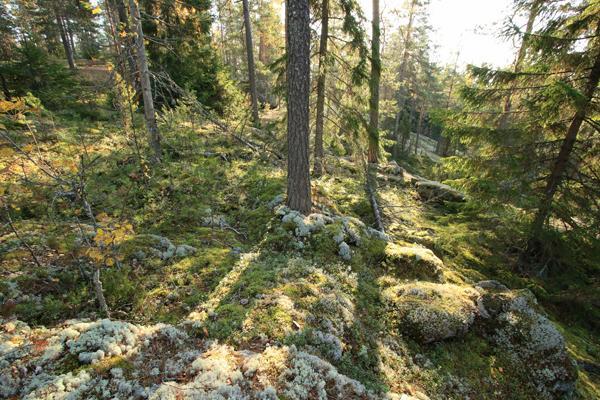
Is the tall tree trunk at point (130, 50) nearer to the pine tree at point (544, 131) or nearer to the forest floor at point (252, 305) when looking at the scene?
the forest floor at point (252, 305)

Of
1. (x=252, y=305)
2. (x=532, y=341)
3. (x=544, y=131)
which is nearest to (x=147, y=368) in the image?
(x=252, y=305)

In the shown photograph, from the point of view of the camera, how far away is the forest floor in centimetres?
308

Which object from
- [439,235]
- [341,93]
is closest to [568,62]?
[439,235]

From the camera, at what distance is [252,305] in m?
4.39

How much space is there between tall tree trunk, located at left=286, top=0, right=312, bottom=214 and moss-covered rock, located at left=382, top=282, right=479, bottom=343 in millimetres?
2993

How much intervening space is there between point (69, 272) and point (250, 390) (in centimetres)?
323

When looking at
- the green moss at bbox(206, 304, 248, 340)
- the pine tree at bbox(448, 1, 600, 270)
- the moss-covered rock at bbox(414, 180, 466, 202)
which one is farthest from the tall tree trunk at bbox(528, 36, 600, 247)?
the green moss at bbox(206, 304, 248, 340)

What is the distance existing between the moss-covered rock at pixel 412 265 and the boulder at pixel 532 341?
3.50ft

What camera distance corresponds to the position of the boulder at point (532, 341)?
15.9ft

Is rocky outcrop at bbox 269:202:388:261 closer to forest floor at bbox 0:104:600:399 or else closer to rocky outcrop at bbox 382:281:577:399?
forest floor at bbox 0:104:600:399

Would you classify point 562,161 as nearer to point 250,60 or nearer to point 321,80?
point 321,80

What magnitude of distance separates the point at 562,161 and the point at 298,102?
7.01 meters

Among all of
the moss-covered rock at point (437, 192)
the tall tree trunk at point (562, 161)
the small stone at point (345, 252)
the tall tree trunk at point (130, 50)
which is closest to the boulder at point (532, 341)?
the small stone at point (345, 252)

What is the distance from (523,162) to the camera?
8.13 m
